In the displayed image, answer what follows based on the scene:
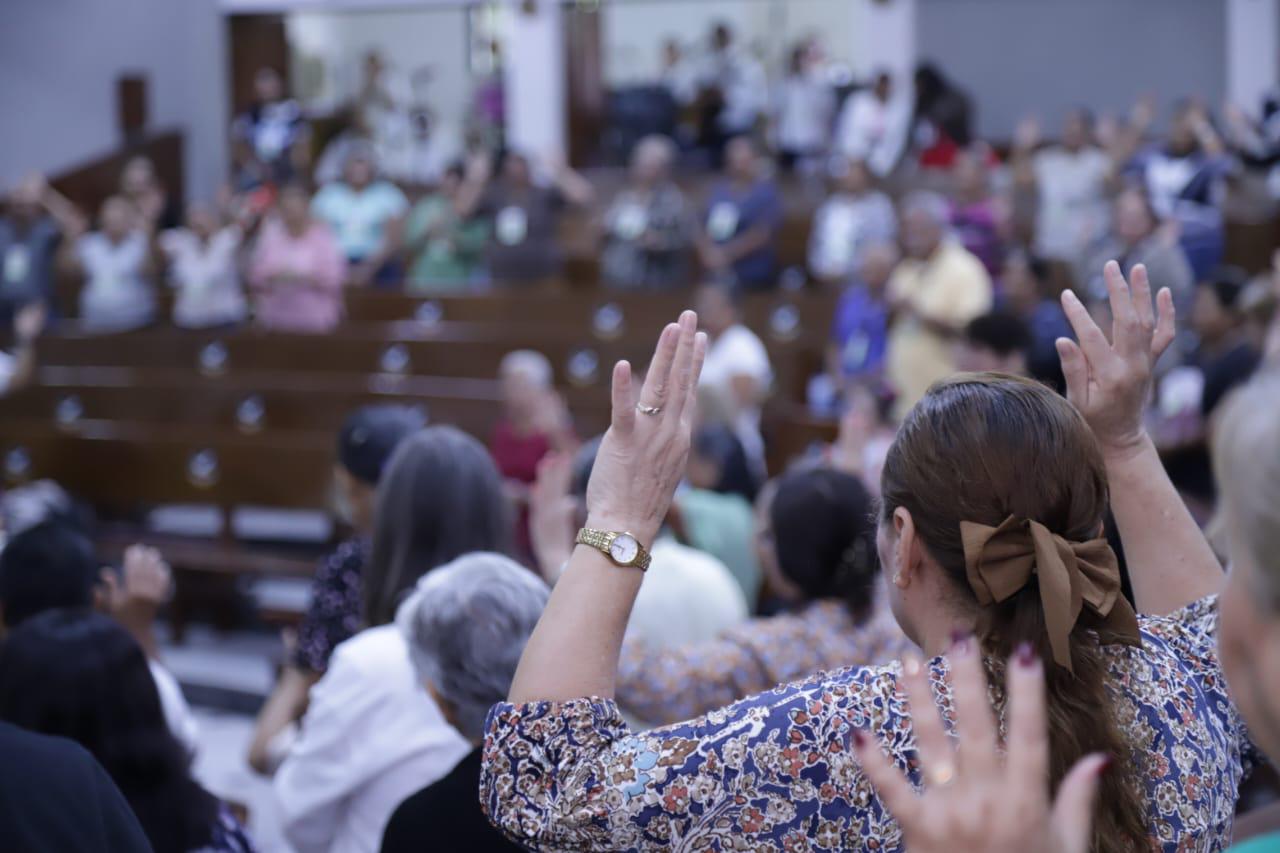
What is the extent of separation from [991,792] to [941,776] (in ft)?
→ 0.10

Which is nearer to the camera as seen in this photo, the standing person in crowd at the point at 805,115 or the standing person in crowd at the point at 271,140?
the standing person in crowd at the point at 805,115

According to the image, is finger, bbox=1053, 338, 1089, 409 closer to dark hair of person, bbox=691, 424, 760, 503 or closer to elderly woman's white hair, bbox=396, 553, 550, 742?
elderly woman's white hair, bbox=396, 553, 550, 742

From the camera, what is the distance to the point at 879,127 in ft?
34.3

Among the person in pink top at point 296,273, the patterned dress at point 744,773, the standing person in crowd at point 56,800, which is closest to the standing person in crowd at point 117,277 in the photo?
the person in pink top at point 296,273

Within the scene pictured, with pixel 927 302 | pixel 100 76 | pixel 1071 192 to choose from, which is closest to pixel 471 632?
pixel 927 302

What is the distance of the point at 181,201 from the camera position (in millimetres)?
12906

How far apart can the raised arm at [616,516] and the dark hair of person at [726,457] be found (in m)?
2.96

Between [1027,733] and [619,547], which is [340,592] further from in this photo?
[1027,733]

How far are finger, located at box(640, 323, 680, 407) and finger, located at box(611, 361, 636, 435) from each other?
0.07 feet

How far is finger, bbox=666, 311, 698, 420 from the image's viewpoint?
4.12 feet

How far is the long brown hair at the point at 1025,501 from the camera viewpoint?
115 cm

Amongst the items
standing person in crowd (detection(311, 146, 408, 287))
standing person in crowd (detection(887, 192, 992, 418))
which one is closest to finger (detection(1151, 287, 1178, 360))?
standing person in crowd (detection(887, 192, 992, 418))

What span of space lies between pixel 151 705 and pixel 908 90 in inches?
380

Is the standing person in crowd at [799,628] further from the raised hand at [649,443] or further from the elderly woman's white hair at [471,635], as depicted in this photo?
the raised hand at [649,443]
